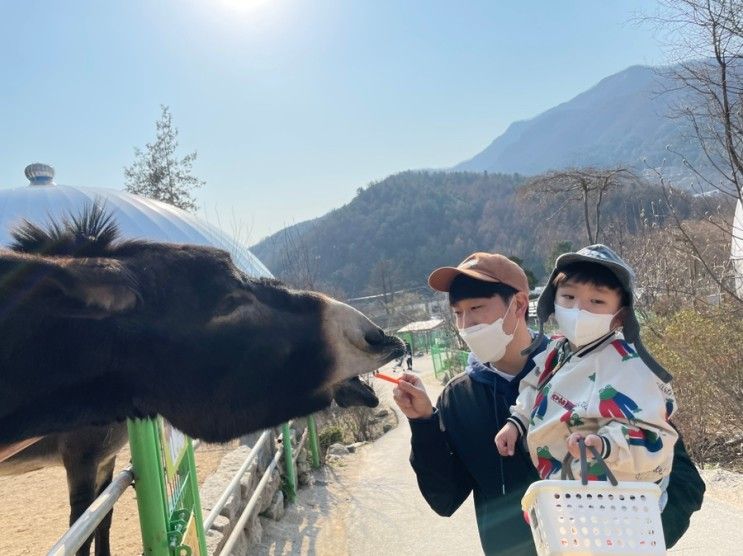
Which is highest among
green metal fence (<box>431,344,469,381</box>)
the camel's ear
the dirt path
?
the camel's ear

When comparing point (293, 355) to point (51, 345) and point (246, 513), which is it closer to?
point (51, 345)

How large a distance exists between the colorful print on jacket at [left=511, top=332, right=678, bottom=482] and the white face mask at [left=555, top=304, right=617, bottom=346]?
3 cm

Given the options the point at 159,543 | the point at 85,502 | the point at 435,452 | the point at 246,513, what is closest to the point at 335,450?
the point at 246,513

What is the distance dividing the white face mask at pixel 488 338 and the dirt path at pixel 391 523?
3.82 meters

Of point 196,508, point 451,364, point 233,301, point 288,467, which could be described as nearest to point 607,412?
point 233,301

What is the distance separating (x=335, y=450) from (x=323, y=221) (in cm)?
8055

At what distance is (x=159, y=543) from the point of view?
9.18ft

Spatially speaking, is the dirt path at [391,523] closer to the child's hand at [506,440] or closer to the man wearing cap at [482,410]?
the man wearing cap at [482,410]

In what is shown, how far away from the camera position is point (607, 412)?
1659 mm

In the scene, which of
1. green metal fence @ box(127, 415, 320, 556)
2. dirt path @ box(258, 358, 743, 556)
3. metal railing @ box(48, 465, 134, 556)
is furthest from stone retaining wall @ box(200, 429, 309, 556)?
metal railing @ box(48, 465, 134, 556)

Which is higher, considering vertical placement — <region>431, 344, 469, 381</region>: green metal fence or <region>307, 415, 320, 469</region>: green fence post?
<region>307, 415, 320, 469</region>: green fence post

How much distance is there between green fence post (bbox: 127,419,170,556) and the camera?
2725 millimetres

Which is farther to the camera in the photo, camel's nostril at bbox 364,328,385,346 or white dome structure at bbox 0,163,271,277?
white dome structure at bbox 0,163,271,277

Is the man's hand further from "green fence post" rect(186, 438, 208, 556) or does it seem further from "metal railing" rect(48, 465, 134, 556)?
"green fence post" rect(186, 438, 208, 556)
